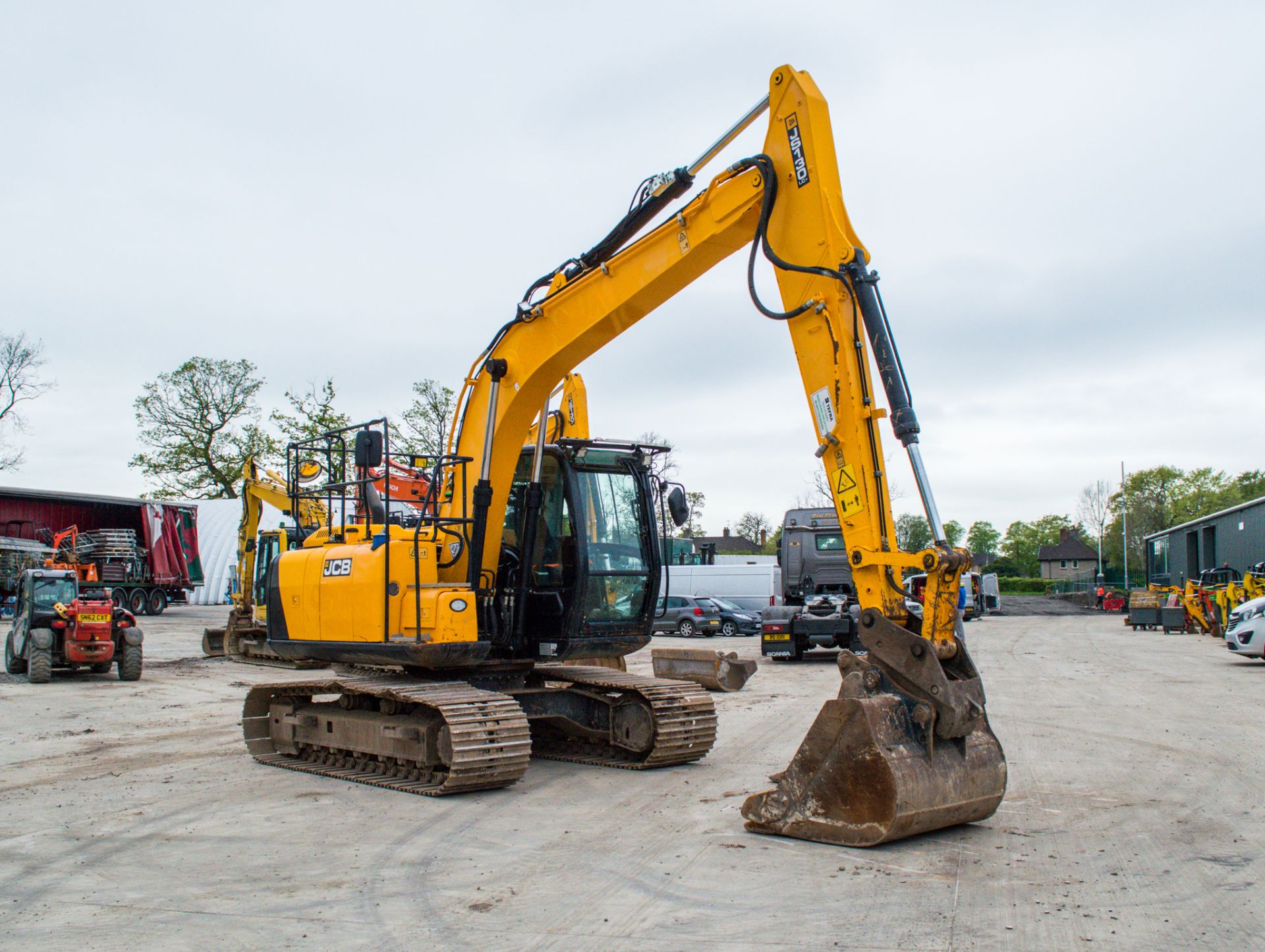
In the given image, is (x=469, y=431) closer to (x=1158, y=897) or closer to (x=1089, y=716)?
(x=1158, y=897)

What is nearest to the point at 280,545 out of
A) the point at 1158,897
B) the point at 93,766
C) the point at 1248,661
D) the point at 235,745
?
the point at 235,745

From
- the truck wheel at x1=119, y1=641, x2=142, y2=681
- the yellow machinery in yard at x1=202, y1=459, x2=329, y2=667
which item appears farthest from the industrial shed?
the truck wheel at x1=119, y1=641, x2=142, y2=681

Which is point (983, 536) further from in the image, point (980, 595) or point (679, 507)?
point (679, 507)

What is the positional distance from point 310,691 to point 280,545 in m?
8.44

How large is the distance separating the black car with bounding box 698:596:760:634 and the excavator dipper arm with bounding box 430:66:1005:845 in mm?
23670

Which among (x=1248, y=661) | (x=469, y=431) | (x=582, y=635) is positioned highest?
(x=469, y=431)

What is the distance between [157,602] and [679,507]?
33267 mm

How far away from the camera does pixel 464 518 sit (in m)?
9.09

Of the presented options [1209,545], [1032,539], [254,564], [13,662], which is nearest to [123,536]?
[254,564]

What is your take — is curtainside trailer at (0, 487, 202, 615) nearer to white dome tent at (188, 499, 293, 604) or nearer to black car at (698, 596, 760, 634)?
white dome tent at (188, 499, 293, 604)

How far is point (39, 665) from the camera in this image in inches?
655

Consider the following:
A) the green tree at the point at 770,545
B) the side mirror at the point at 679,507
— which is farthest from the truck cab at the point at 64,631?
the green tree at the point at 770,545

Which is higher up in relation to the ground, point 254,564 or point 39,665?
point 254,564

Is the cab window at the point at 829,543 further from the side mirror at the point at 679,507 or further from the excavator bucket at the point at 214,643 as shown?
the side mirror at the point at 679,507
